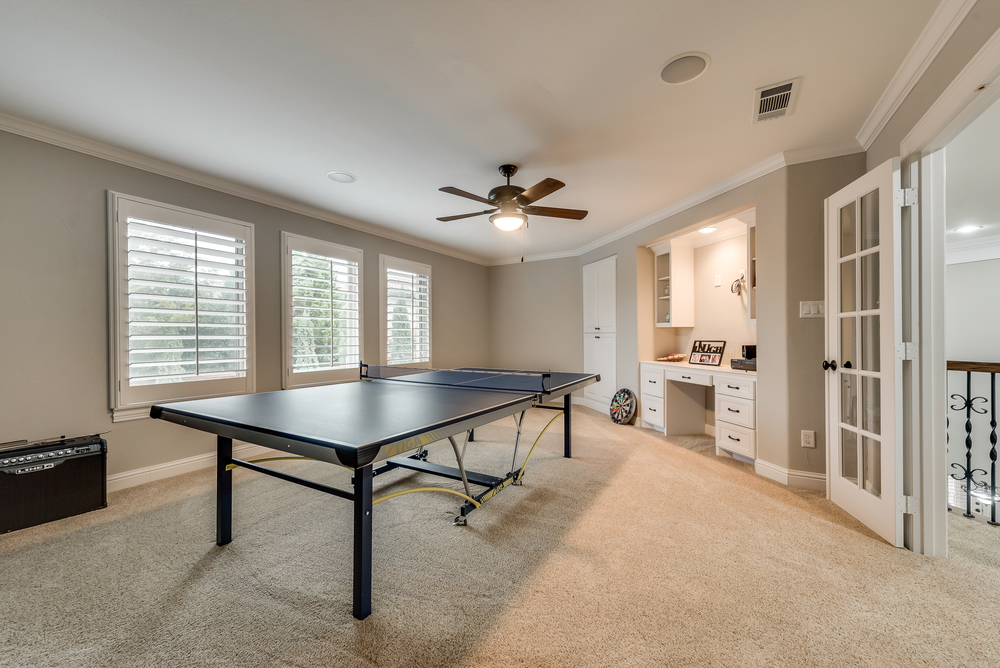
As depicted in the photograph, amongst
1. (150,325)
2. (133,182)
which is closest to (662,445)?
(150,325)

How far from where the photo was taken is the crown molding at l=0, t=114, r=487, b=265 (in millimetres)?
2361

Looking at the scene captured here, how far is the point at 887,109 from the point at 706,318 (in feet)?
8.11

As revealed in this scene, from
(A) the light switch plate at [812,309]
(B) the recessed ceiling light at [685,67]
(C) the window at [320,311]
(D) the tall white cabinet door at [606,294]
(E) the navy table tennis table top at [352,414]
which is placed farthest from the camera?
(D) the tall white cabinet door at [606,294]

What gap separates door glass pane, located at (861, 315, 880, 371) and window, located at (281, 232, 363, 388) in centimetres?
440

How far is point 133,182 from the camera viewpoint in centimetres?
279

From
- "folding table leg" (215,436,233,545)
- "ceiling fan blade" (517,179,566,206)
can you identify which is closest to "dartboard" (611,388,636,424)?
Answer: "ceiling fan blade" (517,179,566,206)

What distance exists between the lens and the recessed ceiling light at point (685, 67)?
70.8 inches

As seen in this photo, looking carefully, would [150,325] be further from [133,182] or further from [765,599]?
[765,599]

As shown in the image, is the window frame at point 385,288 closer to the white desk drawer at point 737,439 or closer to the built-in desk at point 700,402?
the built-in desk at point 700,402

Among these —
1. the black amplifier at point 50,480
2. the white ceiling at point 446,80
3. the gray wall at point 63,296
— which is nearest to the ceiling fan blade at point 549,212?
the white ceiling at point 446,80

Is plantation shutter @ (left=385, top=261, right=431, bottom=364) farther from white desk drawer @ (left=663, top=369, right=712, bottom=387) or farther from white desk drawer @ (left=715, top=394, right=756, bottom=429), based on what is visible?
white desk drawer @ (left=715, top=394, right=756, bottom=429)

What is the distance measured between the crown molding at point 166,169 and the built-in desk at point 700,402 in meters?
3.79

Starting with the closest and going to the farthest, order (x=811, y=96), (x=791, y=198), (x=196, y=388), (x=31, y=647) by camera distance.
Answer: (x=31, y=647), (x=811, y=96), (x=791, y=198), (x=196, y=388)

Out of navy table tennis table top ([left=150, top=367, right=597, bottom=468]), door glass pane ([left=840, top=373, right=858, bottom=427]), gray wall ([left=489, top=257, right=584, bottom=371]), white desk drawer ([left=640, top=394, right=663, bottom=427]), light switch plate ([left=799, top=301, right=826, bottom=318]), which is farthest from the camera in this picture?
gray wall ([left=489, top=257, right=584, bottom=371])
